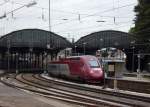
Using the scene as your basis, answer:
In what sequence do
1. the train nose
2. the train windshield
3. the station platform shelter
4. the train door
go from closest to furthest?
1. the train nose
2. the train windshield
3. the train door
4. the station platform shelter

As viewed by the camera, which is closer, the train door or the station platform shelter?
the train door

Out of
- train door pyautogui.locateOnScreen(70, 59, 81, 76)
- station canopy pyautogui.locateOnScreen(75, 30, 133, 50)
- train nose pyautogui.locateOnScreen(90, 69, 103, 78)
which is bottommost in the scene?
train nose pyautogui.locateOnScreen(90, 69, 103, 78)

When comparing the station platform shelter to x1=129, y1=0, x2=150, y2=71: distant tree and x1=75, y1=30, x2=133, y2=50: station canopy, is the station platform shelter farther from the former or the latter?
x1=129, y1=0, x2=150, y2=71: distant tree

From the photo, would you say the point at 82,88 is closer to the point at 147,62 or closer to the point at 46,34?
the point at 147,62

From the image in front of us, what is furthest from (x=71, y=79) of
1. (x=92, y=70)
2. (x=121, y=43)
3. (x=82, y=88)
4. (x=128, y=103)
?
(x=121, y=43)

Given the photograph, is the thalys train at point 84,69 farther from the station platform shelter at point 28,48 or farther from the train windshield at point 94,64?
the station platform shelter at point 28,48

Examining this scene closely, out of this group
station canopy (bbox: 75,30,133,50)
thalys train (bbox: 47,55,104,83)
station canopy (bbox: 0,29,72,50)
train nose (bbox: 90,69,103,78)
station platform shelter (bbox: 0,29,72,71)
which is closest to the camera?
train nose (bbox: 90,69,103,78)

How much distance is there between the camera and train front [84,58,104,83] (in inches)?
1727

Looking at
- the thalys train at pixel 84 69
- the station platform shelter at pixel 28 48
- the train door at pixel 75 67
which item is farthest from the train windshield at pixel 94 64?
the station platform shelter at pixel 28 48

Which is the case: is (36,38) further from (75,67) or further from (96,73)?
(96,73)

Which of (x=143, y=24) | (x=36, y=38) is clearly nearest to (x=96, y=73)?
(x=143, y=24)

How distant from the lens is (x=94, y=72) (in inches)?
1729

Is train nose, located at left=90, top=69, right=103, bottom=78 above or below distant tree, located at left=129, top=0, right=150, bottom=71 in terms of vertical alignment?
below

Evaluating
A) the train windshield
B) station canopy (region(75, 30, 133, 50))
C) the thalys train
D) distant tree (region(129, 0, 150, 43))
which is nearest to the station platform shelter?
→ station canopy (region(75, 30, 133, 50))
